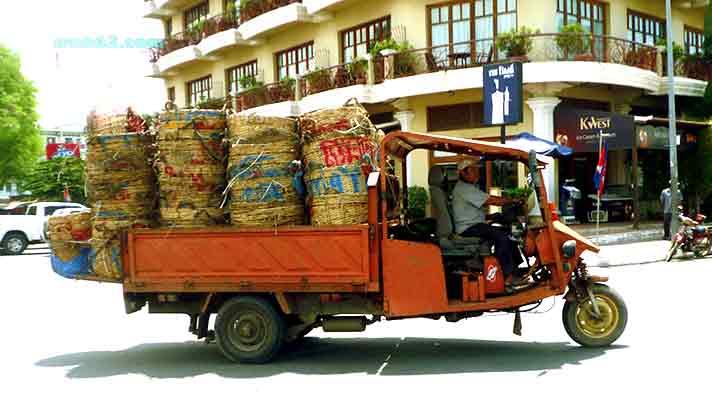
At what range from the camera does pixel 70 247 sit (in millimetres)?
7246

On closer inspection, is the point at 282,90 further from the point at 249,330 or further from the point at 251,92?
the point at 249,330

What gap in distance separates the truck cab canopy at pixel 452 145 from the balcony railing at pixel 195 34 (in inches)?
996

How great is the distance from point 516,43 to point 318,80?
24.9ft

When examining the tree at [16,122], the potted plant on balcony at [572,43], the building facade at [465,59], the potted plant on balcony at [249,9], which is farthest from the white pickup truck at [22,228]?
the tree at [16,122]

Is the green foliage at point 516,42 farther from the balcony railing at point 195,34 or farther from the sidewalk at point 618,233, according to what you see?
the balcony railing at point 195,34

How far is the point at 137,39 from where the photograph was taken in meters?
65.0

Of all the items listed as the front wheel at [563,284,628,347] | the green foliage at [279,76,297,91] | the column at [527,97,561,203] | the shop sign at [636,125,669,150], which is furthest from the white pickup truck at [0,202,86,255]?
the front wheel at [563,284,628,347]

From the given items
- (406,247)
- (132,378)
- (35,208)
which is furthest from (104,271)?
(35,208)

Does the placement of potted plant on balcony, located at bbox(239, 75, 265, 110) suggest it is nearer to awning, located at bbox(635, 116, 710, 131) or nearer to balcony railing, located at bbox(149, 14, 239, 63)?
balcony railing, located at bbox(149, 14, 239, 63)

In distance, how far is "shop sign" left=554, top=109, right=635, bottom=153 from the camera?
66.7 feet

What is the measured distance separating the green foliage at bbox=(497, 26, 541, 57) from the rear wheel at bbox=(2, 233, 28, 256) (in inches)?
710

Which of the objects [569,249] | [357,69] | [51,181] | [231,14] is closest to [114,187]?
[569,249]

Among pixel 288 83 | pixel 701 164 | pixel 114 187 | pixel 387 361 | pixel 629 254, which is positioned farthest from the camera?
pixel 288 83

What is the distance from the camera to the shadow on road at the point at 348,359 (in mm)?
6422
